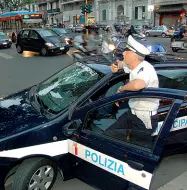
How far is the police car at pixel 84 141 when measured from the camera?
2215 millimetres

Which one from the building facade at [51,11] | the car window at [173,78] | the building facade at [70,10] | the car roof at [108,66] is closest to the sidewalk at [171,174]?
the car window at [173,78]

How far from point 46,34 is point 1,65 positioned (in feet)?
13.9

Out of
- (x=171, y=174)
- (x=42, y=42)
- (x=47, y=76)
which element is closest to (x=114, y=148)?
(x=171, y=174)

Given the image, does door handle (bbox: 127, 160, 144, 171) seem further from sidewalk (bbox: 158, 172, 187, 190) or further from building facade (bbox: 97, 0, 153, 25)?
building facade (bbox: 97, 0, 153, 25)

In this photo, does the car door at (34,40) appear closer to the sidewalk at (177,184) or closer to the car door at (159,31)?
the sidewalk at (177,184)

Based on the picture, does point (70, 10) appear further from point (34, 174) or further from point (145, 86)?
point (145, 86)

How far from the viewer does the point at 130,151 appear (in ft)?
7.45

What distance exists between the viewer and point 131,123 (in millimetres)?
2576

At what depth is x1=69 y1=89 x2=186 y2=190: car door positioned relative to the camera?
2.12 m

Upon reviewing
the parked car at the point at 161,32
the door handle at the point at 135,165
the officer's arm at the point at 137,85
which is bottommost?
the door handle at the point at 135,165

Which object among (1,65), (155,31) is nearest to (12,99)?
(1,65)

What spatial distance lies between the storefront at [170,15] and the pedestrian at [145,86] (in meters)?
44.6

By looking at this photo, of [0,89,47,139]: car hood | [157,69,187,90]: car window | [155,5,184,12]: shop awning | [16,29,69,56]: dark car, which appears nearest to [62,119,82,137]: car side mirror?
[0,89,47,139]: car hood

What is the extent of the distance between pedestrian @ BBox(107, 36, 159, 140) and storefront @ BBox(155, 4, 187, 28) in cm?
4460
